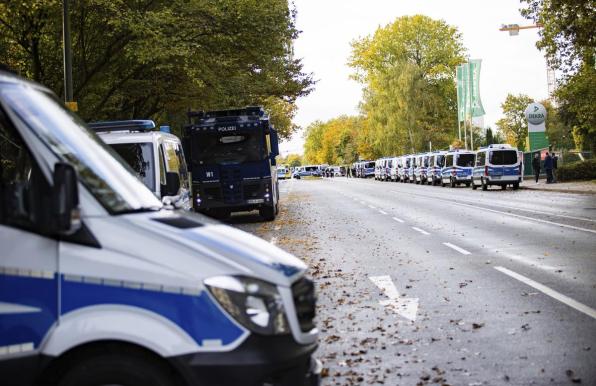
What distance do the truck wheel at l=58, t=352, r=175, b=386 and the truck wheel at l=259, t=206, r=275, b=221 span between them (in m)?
19.9

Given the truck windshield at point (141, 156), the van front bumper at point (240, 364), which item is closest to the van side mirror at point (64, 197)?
the van front bumper at point (240, 364)

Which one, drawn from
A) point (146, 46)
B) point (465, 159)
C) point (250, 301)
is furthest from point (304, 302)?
point (465, 159)

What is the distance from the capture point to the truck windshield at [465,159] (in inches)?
2088

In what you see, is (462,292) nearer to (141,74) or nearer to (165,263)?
(165,263)

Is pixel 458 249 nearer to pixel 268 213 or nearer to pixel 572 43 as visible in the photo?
pixel 268 213

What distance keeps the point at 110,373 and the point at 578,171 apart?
151 ft

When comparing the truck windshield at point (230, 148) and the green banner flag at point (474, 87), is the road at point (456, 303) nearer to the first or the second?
the truck windshield at point (230, 148)

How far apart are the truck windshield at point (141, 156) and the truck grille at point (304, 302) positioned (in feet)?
30.8

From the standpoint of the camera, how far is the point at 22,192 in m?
3.56

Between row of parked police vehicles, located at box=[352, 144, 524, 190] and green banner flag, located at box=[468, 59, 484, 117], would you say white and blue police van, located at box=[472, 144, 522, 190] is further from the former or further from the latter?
green banner flag, located at box=[468, 59, 484, 117]

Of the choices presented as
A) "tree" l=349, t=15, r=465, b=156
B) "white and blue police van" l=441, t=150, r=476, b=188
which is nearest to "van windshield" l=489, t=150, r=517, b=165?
"white and blue police van" l=441, t=150, r=476, b=188

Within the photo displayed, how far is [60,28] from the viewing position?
23.8 meters

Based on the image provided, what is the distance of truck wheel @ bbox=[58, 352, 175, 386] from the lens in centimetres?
349

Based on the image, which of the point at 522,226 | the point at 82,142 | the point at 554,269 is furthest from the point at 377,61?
the point at 82,142
